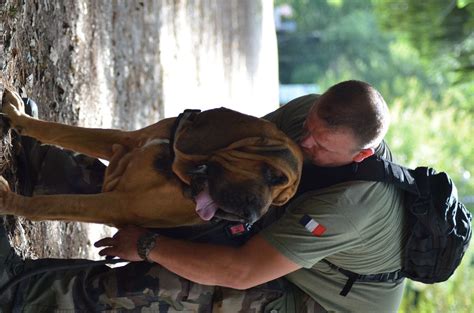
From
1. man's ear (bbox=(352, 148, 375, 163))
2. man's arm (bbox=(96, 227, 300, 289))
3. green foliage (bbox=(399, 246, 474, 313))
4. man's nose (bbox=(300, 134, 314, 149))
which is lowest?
green foliage (bbox=(399, 246, 474, 313))

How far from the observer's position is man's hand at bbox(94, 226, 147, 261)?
3322mm

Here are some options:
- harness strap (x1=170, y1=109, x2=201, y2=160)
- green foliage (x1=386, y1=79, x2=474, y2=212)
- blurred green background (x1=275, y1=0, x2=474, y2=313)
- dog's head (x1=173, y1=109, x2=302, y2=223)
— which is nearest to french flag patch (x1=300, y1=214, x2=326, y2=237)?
dog's head (x1=173, y1=109, x2=302, y2=223)

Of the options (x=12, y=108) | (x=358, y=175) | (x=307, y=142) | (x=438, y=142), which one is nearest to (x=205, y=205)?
(x=307, y=142)

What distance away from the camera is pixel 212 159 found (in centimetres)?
315

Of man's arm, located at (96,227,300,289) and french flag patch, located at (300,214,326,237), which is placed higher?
french flag patch, located at (300,214,326,237)

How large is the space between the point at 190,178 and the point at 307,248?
62 cm

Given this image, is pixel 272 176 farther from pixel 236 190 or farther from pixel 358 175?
pixel 358 175

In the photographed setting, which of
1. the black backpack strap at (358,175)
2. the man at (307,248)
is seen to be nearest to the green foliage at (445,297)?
the man at (307,248)

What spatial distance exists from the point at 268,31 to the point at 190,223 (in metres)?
7.77

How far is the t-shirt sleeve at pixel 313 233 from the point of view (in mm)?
3318

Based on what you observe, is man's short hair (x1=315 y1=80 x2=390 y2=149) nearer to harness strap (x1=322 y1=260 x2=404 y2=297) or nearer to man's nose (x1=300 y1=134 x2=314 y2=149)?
man's nose (x1=300 y1=134 x2=314 y2=149)

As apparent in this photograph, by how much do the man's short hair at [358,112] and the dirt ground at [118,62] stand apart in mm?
1622

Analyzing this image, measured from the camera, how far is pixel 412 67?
34969 mm

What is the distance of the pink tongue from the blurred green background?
4.34 metres
